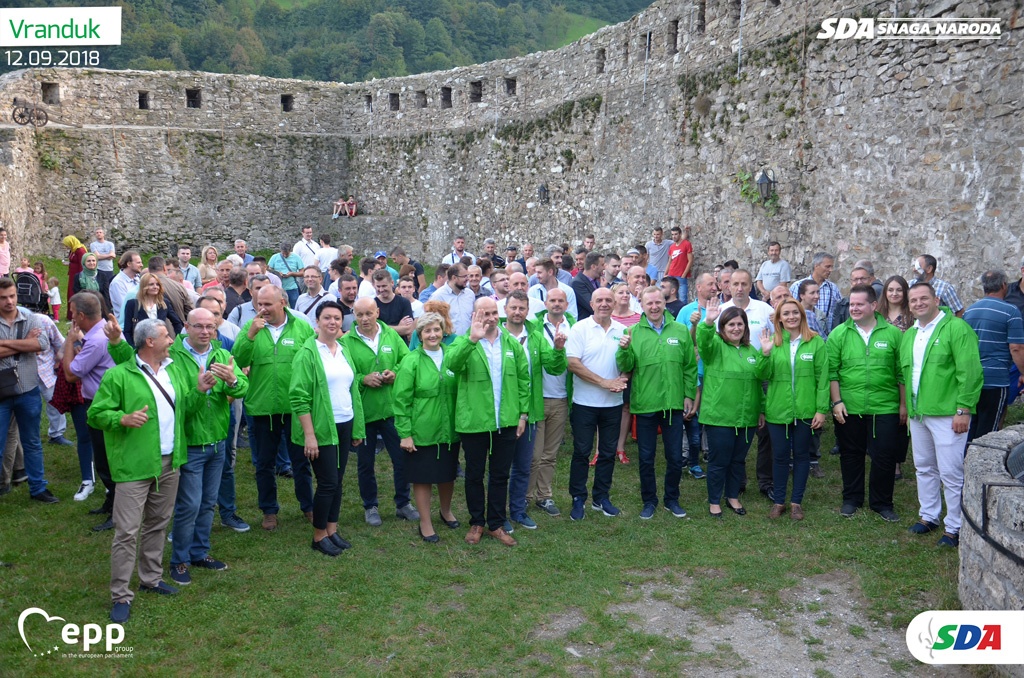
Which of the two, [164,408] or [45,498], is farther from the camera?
[45,498]

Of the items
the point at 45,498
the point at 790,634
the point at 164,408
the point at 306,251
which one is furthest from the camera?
the point at 306,251

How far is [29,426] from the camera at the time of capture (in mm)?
6934

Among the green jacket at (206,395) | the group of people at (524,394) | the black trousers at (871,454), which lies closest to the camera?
the green jacket at (206,395)

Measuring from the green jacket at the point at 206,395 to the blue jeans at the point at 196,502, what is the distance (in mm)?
85

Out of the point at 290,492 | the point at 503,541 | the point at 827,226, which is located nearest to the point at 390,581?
the point at 503,541

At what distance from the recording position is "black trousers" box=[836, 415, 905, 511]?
6629 millimetres

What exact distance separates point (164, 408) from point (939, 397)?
5.30 meters

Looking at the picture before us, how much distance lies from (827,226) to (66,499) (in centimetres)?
931

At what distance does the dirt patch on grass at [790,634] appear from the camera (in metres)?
4.53

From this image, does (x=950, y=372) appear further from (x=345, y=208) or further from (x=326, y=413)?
(x=345, y=208)

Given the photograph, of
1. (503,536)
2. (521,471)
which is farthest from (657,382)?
(503,536)

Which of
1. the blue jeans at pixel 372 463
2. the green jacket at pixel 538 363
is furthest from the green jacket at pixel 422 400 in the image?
the green jacket at pixel 538 363

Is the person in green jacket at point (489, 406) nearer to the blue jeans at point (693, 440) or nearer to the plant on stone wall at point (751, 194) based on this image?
the blue jeans at point (693, 440)

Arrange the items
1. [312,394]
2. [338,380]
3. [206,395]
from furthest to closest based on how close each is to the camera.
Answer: [338,380], [312,394], [206,395]
